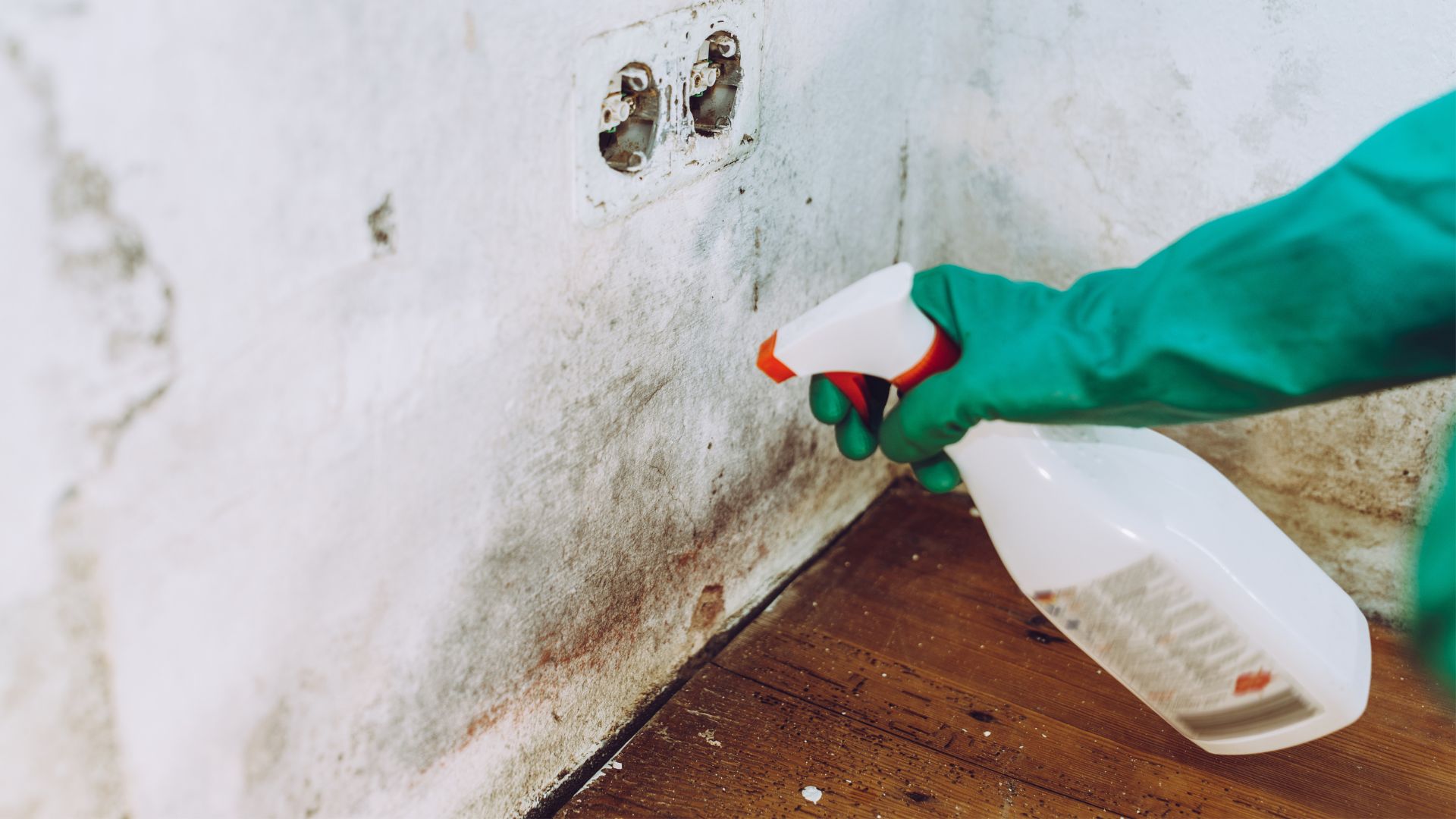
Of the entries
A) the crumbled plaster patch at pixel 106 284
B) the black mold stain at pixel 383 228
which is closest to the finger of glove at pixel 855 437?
the black mold stain at pixel 383 228

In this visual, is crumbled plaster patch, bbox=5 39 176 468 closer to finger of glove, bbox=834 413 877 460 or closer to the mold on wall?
A: the mold on wall

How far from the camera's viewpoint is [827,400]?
113 cm

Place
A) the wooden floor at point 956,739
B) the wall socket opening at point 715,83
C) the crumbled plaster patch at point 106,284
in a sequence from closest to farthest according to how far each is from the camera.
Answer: the crumbled plaster patch at point 106,284 → the wall socket opening at point 715,83 → the wooden floor at point 956,739

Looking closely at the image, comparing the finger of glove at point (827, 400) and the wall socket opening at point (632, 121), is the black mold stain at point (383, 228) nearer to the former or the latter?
the wall socket opening at point (632, 121)

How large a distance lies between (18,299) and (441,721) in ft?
1.75

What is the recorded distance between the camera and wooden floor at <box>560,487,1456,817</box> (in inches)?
46.6

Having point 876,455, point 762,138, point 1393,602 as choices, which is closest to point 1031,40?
point 762,138

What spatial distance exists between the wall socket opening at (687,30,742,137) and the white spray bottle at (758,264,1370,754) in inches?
8.6

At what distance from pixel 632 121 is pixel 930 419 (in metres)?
0.38

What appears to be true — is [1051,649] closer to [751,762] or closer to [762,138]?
[751,762]

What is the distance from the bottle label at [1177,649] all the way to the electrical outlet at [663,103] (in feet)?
1.79

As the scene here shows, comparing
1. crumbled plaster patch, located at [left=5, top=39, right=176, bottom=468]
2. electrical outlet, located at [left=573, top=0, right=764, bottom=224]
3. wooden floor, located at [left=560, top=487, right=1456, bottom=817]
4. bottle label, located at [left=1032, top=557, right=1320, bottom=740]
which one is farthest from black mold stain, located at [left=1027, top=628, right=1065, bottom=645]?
crumbled plaster patch, located at [left=5, top=39, right=176, bottom=468]

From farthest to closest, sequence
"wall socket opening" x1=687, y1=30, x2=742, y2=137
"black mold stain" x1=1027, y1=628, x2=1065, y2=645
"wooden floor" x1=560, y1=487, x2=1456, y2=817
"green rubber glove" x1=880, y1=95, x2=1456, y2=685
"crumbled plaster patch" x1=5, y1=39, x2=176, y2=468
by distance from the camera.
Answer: "black mold stain" x1=1027, y1=628, x2=1065, y2=645, "wooden floor" x1=560, y1=487, x2=1456, y2=817, "wall socket opening" x1=687, y1=30, x2=742, y2=137, "green rubber glove" x1=880, y1=95, x2=1456, y2=685, "crumbled plaster patch" x1=5, y1=39, x2=176, y2=468

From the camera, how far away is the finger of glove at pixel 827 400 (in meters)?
1.13
